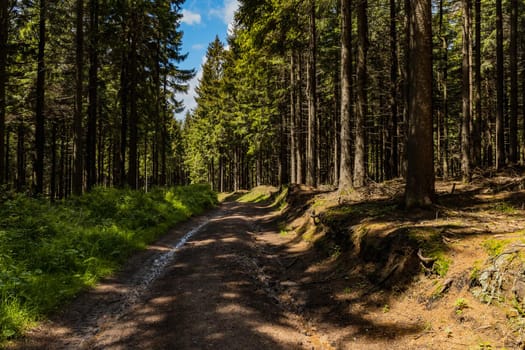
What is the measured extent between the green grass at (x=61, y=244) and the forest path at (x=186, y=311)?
0.41m

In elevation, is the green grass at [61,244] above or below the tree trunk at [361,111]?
below

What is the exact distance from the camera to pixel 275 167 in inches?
2153

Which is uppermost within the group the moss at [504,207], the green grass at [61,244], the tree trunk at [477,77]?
the tree trunk at [477,77]

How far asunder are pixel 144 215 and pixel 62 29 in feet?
42.7

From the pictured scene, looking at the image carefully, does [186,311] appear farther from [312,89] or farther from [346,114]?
[312,89]

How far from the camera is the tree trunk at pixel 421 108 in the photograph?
7.50 meters

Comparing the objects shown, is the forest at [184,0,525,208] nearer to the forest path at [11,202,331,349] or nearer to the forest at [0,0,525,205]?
the forest at [0,0,525,205]

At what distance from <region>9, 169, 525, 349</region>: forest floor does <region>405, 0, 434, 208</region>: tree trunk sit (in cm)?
75

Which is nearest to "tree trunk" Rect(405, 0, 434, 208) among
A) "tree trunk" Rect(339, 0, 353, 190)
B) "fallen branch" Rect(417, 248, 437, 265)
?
"fallen branch" Rect(417, 248, 437, 265)

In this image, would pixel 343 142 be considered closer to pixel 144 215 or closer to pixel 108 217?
pixel 144 215

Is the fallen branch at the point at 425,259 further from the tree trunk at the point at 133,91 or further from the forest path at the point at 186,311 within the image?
the tree trunk at the point at 133,91

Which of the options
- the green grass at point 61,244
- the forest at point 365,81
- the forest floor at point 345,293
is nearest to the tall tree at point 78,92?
the green grass at point 61,244

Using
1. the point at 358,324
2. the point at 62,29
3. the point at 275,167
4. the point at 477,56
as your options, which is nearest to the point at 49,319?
the point at 358,324

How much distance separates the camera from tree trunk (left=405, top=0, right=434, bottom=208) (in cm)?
750
